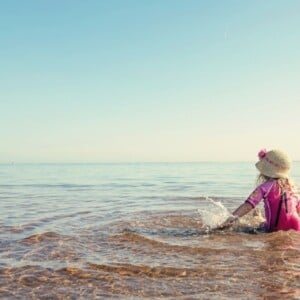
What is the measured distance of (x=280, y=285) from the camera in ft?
16.4

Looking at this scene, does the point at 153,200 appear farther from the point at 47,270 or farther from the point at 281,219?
the point at 47,270

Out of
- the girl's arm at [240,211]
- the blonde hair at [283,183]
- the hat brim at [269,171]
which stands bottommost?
the girl's arm at [240,211]

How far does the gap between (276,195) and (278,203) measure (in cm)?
15

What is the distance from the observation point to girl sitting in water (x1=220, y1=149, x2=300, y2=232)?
8.09m

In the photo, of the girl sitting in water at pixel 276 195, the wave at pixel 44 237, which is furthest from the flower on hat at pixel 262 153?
the wave at pixel 44 237

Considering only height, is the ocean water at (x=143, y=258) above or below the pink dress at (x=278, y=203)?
below

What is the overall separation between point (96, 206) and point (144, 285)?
868 cm

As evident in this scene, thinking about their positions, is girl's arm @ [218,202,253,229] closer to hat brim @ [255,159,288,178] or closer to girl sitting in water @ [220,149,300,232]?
girl sitting in water @ [220,149,300,232]

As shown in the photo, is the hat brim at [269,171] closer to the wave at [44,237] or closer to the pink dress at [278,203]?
the pink dress at [278,203]

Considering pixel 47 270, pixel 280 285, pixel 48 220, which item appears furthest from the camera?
pixel 48 220

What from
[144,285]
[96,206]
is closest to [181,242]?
[144,285]

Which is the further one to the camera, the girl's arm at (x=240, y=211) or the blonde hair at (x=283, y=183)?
the blonde hair at (x=283, y=183)

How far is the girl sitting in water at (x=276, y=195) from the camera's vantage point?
8.09 m

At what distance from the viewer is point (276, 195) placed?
26.6ft
